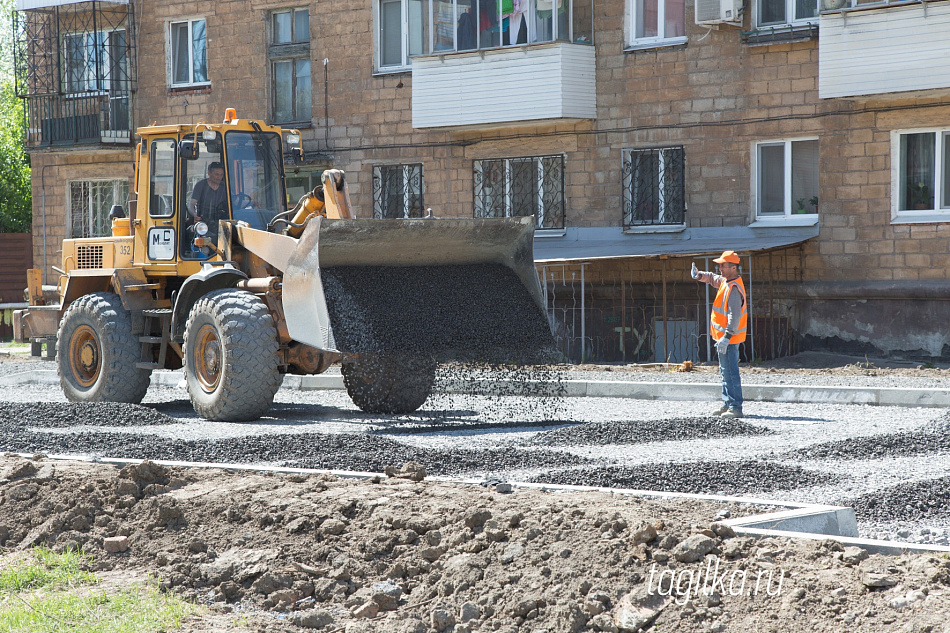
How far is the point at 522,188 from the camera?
884 inches

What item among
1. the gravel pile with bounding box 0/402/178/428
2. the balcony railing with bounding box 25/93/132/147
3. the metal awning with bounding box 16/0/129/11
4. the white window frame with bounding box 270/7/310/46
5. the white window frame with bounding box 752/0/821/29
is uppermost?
the metal awning with bounding box 16/0/129/11

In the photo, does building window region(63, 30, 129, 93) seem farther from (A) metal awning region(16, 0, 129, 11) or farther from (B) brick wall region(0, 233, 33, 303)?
(B) brick wall region(0, 233, 33, 303)

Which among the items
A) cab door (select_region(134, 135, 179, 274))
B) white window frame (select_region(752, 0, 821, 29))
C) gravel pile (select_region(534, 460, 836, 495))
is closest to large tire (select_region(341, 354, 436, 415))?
cab door (select_region(134, 135, 179, 274))

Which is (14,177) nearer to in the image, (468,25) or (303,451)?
(468,25)

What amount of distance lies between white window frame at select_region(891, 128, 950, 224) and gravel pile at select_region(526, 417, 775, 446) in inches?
338

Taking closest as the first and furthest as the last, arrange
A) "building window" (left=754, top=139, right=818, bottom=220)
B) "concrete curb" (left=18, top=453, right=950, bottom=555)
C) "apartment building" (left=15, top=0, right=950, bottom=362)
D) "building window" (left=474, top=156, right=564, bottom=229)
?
1. "concrete curb" (left=18, top=453, right=950, bottom=555)
2. "apartment building" (left=15, top=0, right=950, bottom=362)
3. "building window" (left=754, top=139, right=818, bottom=220)
4. "building window" (left=474, top=156, right=564, bottom=229)

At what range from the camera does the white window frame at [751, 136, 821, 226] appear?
19359 mm

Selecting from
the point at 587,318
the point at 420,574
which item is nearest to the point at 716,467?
the point at 420,574

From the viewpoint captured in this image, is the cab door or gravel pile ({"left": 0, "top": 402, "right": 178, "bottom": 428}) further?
the cab door

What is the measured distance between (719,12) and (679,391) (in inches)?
304

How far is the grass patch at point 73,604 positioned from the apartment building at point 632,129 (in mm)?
8000

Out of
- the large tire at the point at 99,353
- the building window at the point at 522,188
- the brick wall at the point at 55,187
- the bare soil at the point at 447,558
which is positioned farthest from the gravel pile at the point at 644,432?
the brick wall at the point at 55,187

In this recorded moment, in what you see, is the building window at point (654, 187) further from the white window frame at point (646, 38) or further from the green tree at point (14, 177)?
the green tree at point (14, 177)

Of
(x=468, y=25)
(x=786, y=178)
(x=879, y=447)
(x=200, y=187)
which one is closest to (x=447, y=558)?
(x=879, y=447)
